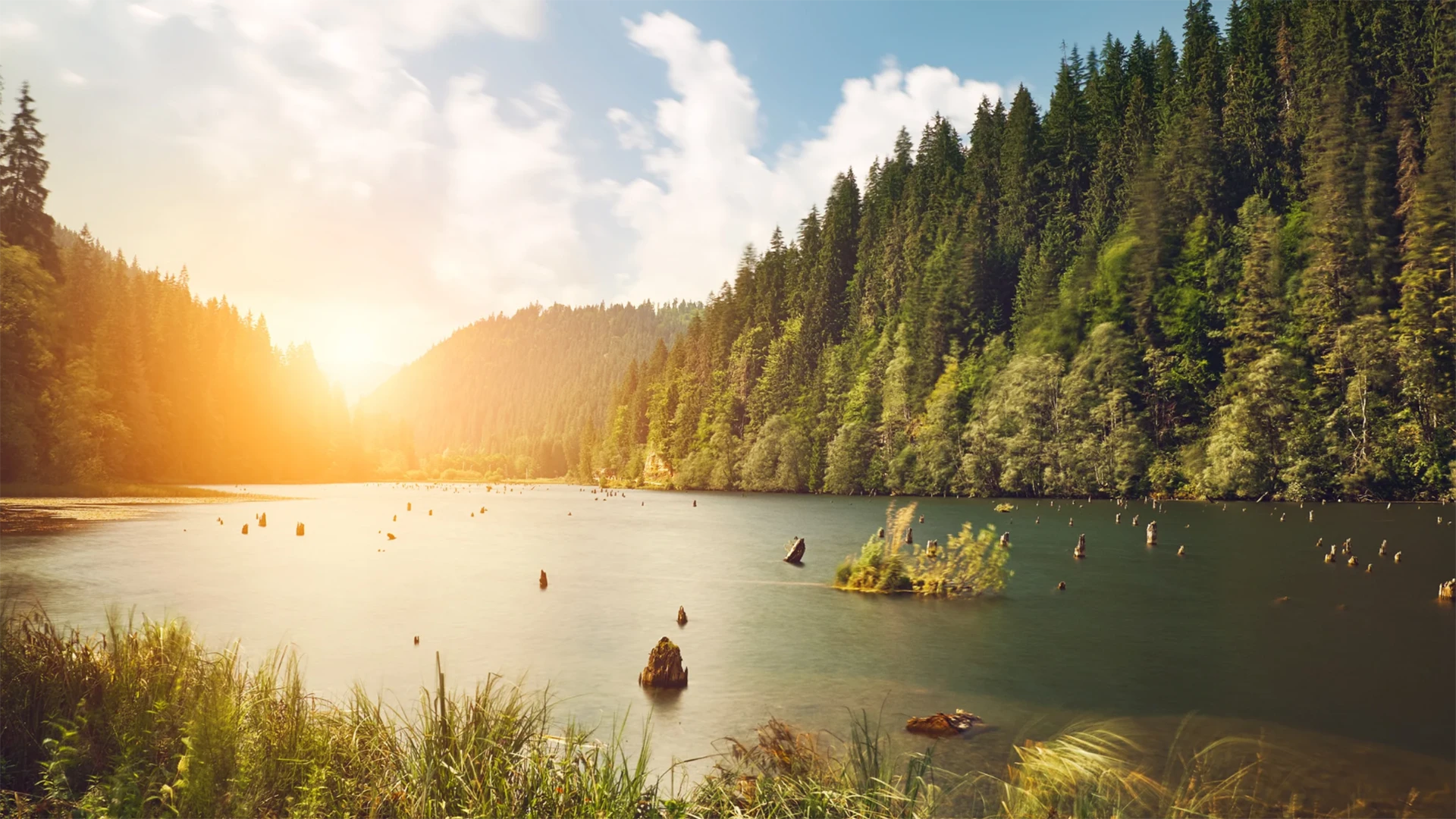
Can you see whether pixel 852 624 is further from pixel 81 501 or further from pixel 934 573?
pixel 81 501

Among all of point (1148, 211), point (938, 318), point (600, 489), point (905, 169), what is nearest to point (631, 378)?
point (600, 489)

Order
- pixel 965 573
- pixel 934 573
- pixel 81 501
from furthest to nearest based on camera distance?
pixel 81 501, pixel 965 573, pixel 934 573

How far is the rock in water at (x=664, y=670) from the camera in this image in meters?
17.9

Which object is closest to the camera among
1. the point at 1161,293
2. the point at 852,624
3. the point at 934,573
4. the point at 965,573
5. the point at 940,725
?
the point at 940,725

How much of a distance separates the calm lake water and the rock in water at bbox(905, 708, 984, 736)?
47cm

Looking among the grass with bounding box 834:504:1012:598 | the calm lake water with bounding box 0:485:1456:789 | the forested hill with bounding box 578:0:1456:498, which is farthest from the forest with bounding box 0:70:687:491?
the grass with bounding box 834:504:1012:598

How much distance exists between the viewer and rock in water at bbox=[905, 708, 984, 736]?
13.8 m

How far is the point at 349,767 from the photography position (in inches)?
314

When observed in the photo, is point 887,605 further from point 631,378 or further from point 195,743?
point 631,378

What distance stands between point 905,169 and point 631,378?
242 feet

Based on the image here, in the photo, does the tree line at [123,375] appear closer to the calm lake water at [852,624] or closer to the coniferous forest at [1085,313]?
the coniferous forest at [1085,313]

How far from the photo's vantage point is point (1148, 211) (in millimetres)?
94438

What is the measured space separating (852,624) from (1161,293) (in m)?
82.9

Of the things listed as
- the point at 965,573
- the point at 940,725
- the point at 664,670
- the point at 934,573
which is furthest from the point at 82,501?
the point at 940,725
